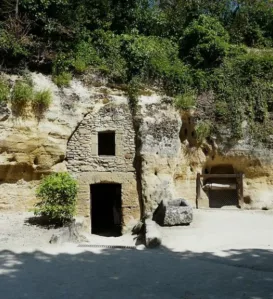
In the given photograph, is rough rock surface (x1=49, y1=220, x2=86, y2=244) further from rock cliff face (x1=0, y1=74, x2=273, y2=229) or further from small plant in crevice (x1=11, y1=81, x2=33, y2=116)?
small plant in crevice (x1=11, y1=81, x2=33, y2=116)

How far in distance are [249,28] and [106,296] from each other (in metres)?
15.5

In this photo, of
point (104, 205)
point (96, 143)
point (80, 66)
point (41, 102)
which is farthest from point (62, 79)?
point (104, 205)

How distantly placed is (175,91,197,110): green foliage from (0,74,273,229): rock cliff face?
0.30 metres

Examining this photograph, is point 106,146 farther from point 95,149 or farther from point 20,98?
point 20,98

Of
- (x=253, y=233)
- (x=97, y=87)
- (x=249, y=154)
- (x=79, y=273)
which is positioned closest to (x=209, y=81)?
(x=249, y=154)

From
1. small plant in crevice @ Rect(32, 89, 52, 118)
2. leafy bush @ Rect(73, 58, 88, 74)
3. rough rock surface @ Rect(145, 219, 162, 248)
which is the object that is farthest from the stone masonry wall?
rough rock surface @ Rect(145, 219, 162, 248)

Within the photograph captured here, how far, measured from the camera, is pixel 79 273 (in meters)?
6.12

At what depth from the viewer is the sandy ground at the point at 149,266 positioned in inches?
201

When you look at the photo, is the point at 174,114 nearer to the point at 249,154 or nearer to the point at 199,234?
the point at 249,154

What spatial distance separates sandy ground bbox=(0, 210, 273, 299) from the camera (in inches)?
201

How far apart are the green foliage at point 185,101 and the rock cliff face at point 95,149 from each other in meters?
0.30

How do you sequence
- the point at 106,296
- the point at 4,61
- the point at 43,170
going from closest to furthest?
the point at 106,296 < the point at 43,170 < the point at 4,61

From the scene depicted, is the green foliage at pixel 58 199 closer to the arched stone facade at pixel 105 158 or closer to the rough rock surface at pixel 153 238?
the arched stone facade at pixel 105 158

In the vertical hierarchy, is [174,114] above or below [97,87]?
Result: below
